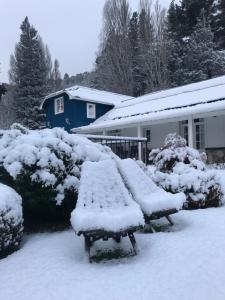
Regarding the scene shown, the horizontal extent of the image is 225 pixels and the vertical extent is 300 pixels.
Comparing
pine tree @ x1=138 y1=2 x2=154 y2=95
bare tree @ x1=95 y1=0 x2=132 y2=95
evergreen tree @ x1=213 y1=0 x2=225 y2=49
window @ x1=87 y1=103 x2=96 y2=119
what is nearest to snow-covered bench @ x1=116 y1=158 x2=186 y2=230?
window @ x1=87 y1=103 x2=96 y2=119

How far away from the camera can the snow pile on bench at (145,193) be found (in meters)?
4.89

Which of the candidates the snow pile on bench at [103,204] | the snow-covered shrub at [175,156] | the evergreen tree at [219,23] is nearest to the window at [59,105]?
→ the evergreen tree at [219,23]

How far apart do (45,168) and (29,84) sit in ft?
108

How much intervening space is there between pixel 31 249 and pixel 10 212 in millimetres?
583

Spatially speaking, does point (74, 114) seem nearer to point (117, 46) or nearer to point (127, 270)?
point (117, 46)

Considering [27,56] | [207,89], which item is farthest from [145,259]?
[27,56]

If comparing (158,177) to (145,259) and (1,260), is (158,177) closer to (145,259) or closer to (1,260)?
(145,259)

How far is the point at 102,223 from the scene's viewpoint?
13.6ft

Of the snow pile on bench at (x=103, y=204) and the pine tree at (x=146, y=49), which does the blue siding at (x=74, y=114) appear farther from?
the snow pile on bench at (x=103, y=204)

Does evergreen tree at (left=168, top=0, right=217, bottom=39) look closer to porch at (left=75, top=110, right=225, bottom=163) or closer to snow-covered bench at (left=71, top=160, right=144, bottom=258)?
porch at (left=75, top=110, right=225, bottom=163)

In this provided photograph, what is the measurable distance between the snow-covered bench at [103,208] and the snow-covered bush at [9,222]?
84 centimetres

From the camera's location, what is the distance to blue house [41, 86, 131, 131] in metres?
25.5

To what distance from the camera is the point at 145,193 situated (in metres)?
5.27

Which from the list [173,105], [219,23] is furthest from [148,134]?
[219,23]
